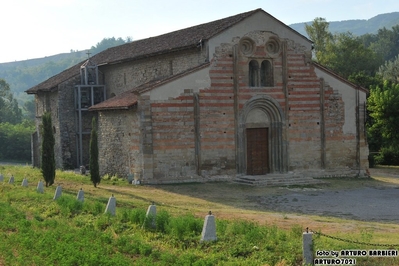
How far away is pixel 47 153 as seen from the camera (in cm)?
2839

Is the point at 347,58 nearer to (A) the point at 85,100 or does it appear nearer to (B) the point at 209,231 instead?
(A) the point at 85,100

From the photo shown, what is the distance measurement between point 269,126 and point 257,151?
4.99ft

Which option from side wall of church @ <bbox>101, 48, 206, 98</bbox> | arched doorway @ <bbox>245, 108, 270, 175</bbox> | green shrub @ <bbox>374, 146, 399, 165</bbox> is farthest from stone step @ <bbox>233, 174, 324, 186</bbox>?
green shrub @ <bbox>374, 146, 399, 165</bbox>

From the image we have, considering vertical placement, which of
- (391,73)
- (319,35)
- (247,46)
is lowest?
(247,46)

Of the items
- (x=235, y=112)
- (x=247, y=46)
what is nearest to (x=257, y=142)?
(x=235, y=112)

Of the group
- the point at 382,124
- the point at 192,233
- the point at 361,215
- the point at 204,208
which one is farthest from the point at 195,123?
the point at 382,124

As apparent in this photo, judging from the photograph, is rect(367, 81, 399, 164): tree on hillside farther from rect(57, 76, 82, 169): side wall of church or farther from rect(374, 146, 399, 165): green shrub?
rect(57, 76, 82, 169): side wall of church

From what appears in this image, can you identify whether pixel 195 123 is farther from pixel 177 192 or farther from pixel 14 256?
pixel 14 256

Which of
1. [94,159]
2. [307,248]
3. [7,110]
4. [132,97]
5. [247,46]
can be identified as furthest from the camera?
[7,110]

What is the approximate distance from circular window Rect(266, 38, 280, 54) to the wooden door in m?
4.25

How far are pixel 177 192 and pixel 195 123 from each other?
4351 mm

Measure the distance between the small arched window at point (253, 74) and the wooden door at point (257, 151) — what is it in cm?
249

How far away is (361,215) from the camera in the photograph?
839 inches

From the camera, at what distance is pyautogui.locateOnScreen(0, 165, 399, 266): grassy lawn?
1388 cm
